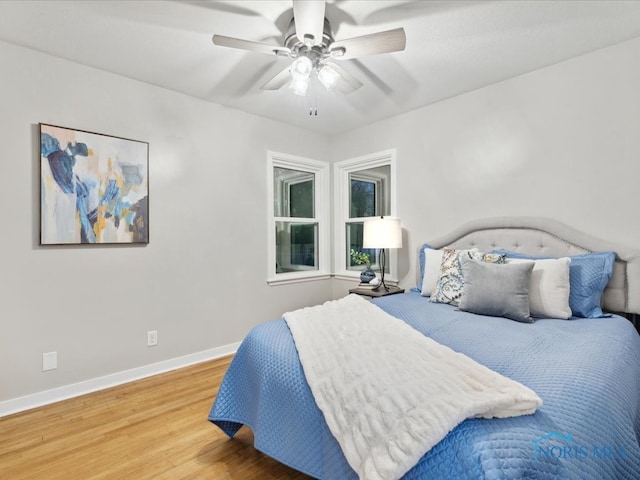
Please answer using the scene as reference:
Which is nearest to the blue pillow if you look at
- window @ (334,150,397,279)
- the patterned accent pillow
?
the patterned accent pillow

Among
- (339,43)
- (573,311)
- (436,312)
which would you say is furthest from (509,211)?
(339,43)

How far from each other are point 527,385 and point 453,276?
1.44 meters

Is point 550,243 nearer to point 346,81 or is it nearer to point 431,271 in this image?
point 431,271

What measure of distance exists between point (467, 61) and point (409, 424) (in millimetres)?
2545

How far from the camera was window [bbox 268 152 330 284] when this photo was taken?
3.82 metres

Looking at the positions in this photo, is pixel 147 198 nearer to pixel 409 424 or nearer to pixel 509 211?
pixel 409 424

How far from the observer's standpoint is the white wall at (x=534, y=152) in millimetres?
2277

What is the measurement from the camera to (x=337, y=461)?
1198 mm

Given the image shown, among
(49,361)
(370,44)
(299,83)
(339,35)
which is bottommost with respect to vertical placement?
(49,361)

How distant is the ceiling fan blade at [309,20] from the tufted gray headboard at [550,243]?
6.68 ft

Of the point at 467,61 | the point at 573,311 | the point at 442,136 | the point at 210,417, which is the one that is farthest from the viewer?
the point at 442,136

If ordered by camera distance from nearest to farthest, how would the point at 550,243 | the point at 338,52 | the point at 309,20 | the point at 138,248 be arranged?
the point at 309,20 < the point at 338,52 < the point at 550,243 < the point at 138,248

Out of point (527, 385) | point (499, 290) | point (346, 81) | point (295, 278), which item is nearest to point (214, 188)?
point (295, 278)

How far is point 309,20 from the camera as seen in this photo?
1.66m
